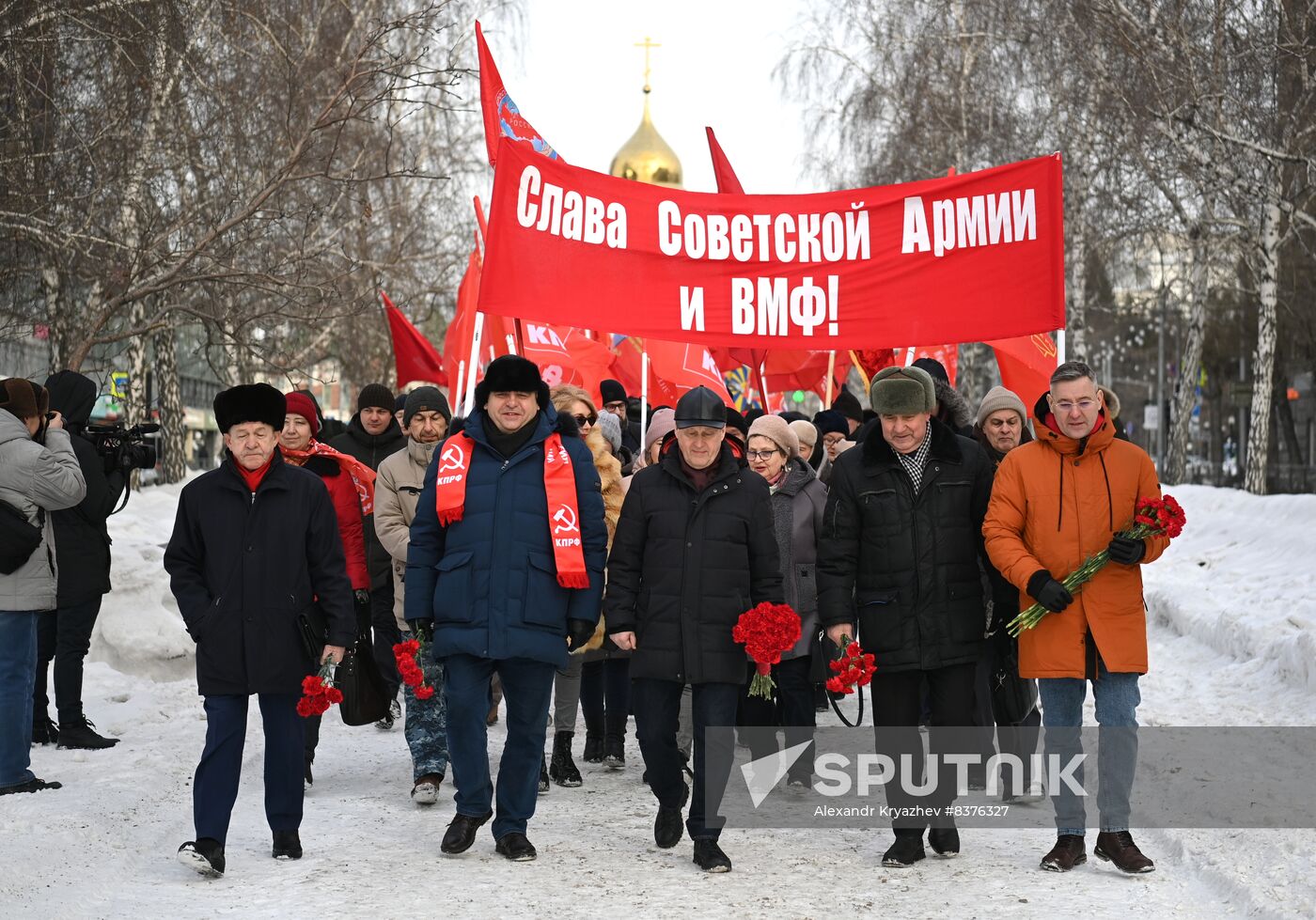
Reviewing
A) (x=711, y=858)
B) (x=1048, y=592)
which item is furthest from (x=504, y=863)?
(x=1048, y=592)

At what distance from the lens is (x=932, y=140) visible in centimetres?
3369

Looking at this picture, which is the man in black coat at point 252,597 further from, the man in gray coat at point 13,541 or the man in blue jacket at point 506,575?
the man in gray coat at point 13,541

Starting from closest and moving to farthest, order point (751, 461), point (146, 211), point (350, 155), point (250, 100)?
point (751, 461) < point (146, 211) < point (250, 100) < point (350, 155)

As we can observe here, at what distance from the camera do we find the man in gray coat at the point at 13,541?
7.16 m

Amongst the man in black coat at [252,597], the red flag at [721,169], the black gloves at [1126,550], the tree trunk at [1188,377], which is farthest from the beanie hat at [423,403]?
the tree trunk at [1188,377]

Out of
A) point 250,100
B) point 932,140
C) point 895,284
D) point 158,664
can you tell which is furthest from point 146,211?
point 932,140

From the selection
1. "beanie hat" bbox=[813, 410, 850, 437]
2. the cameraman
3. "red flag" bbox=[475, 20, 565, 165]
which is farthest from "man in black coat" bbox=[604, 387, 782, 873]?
"red flag" bbox=[475, 20, 565, 165]

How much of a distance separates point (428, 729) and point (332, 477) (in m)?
1.37

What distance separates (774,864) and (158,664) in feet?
21.4

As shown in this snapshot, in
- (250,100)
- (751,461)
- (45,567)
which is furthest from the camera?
(250,100)

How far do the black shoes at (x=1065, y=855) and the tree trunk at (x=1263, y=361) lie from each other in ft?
69.3

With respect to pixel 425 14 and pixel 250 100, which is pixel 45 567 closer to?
pixel 425 14

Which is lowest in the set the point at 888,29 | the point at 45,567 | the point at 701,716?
the point at 701,716

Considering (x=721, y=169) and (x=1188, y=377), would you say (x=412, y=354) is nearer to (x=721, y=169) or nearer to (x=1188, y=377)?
(x=721, y=169)
